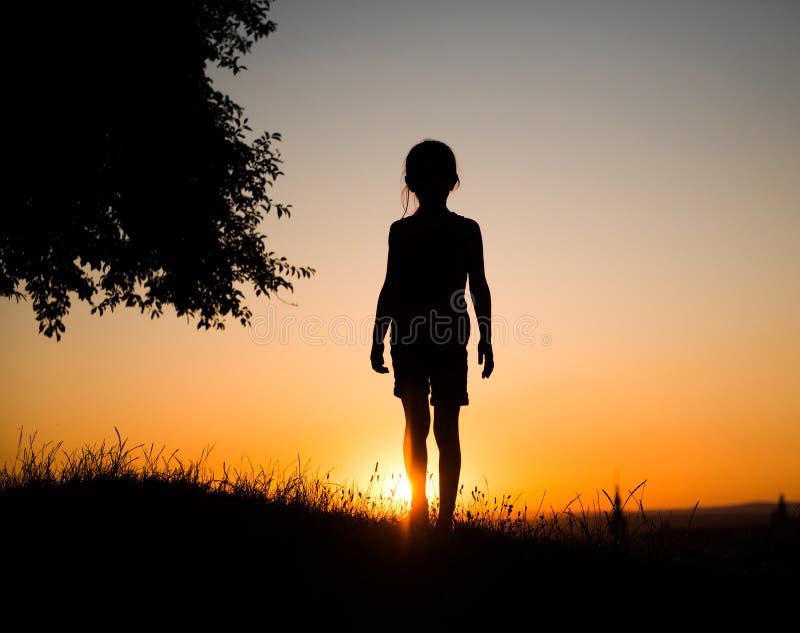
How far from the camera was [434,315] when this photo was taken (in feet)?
18.2

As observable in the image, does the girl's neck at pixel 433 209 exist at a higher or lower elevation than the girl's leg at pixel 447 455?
higher

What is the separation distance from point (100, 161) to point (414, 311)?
7.77 m

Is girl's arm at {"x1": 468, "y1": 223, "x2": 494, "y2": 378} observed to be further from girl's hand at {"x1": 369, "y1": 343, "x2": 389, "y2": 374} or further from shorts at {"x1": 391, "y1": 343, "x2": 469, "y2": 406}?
girl's hand at {"x1": 369, "y1": 343, "x2": 389, "y2": 374}

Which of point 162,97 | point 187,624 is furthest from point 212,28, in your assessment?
point 187,624

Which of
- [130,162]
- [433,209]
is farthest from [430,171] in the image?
[130,162]

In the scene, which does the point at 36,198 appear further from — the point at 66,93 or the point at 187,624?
the point at 187,624

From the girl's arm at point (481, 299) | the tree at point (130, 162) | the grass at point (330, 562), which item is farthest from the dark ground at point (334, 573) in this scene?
the tree at point (130, 162)

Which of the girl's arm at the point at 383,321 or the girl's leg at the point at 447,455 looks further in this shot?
the girl's arm at the point at 383,321

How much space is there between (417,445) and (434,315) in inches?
41.9

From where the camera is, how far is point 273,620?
3.71 meters

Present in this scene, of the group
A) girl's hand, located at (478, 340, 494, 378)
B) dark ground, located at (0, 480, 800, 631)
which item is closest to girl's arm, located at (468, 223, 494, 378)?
girl's hand, located at (478, 340, 494, 378)

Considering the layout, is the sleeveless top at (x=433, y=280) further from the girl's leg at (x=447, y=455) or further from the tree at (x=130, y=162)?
the tree at (x=130, y=162)

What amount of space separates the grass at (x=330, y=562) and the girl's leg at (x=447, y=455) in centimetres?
Answer: 31

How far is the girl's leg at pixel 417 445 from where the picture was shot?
5516 mm
